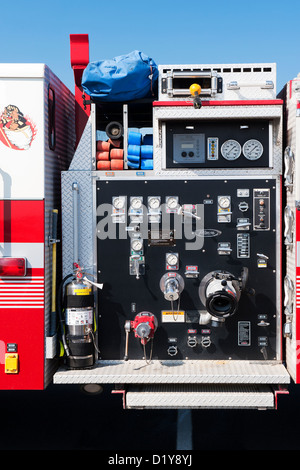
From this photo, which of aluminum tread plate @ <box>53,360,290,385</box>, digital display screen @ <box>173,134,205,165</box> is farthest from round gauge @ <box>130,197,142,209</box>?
aluminum tread plate @ <box>53,360,290,385</box>

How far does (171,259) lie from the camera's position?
4.29m

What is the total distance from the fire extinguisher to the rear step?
21.4 inches

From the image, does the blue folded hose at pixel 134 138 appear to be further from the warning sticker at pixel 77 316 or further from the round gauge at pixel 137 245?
the warning sticker at pixel 77 316

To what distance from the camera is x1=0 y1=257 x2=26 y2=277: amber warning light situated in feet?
13.0

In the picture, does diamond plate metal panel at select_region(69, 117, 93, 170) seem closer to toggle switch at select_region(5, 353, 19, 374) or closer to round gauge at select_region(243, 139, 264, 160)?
round gauge at select_region(243, 139, 264, 160)

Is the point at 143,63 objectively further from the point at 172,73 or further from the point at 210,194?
the point at 210,194

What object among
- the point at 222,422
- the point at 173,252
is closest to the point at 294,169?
the point at 173,252

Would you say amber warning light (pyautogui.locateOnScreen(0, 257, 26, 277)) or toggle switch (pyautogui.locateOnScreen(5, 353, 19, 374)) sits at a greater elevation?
amber warning light (pyautogui.locateOnScreen(0, 257, 26, 277))

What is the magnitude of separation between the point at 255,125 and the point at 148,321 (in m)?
2.20

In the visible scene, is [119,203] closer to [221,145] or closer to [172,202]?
[172,202]

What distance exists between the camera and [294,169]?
13.1 ft

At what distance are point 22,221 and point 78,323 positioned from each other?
108cm

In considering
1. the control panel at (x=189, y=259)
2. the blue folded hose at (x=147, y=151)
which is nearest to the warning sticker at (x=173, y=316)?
the control panel at (x=189, y=259)

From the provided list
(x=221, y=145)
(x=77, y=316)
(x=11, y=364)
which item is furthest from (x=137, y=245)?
(x=11, y=364)
